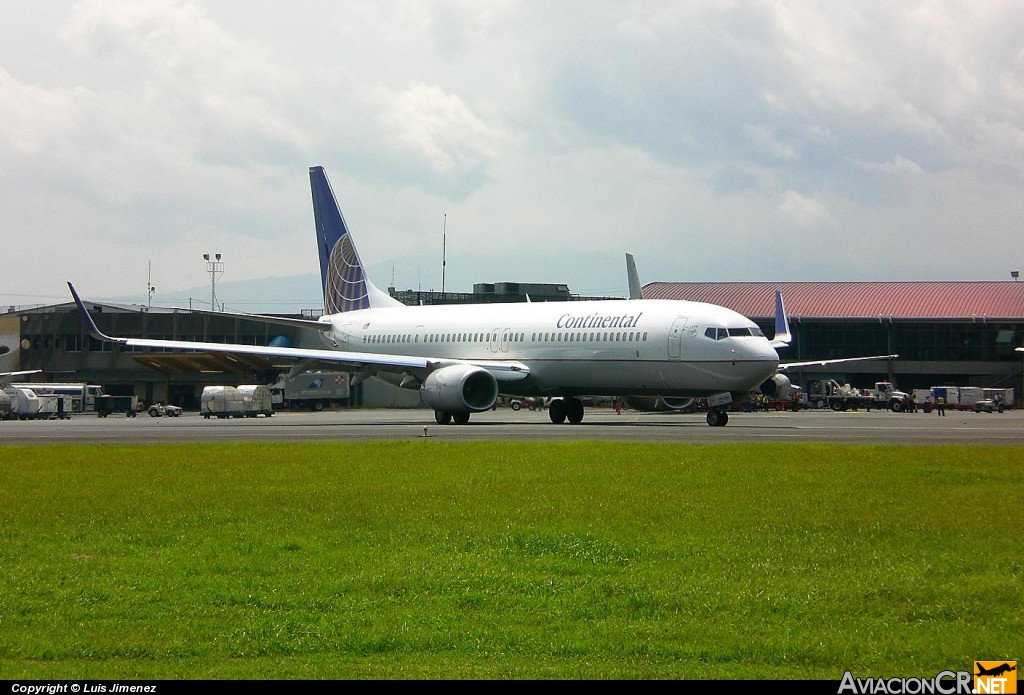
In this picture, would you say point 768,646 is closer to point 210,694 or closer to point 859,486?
point 210,694

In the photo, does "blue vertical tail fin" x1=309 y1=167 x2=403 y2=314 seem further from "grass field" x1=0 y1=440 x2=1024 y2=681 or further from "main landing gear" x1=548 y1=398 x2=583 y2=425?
"grass field" x1=0 y1=440 x2=1024 y2=681

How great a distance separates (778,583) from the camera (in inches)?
403

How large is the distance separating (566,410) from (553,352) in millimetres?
3618

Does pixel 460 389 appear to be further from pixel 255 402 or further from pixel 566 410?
pixel 255 402

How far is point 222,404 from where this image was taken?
67.3 metres

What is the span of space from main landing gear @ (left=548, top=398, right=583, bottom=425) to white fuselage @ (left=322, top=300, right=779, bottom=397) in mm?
1269

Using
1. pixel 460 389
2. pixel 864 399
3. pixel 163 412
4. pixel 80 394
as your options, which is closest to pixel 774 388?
pixel 460 389

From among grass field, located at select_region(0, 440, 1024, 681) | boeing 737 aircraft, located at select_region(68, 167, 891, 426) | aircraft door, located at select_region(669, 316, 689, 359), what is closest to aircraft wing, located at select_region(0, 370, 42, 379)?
boeing 737 aircraft, located at select_region(68, 167, 891, 426)

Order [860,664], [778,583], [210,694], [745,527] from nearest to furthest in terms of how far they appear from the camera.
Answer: [210,694] < [860,664] < [778,583] < [745,527]

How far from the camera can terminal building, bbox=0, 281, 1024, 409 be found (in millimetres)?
90000

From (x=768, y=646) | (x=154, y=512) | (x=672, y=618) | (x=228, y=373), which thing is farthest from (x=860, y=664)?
(x=228, y=373)

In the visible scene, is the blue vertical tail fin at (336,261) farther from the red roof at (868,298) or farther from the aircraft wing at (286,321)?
the red roof at (868,298)

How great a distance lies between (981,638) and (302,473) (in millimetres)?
13799

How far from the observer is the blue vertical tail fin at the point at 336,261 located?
57.4 meters
